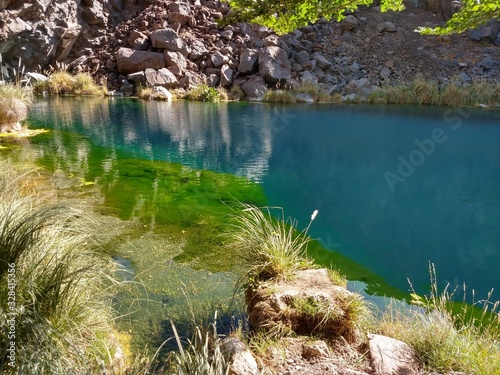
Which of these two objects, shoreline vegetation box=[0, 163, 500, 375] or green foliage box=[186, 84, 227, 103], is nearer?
shoreline vegetation box=[0, 163, 500, 375]

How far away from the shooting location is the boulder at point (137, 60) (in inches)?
563

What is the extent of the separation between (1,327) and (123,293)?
1020 millimetres

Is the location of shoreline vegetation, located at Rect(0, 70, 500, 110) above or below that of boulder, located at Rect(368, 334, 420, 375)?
above

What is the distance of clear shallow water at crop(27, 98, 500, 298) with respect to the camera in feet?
12.3

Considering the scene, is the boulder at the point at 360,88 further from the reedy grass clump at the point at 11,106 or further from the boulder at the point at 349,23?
the reedy grass clump at the point at 11,106

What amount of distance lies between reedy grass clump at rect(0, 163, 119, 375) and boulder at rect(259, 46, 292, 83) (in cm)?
1279

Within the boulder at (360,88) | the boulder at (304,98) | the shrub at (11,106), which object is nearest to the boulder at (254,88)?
the boulder at (304,98)

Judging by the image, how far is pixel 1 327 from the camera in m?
1.51

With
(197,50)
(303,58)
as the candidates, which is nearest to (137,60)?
(197,50)

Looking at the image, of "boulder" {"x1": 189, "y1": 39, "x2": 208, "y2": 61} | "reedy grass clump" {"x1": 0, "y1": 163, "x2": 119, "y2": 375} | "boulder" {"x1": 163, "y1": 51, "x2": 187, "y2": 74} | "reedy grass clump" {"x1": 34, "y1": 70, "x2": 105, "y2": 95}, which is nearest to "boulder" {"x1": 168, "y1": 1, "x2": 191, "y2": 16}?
"boulder" {"x1": 189, "y1": 39, "x2": 208, "y2": 61}

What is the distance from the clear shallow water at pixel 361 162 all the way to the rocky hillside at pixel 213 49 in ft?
9.91

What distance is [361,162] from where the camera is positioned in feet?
21.3

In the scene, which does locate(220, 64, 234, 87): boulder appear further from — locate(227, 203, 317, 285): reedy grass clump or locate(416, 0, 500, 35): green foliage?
locate(227, 203, 317, 285): reedy grass clump

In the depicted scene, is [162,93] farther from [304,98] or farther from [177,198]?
[177,198]
